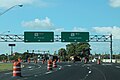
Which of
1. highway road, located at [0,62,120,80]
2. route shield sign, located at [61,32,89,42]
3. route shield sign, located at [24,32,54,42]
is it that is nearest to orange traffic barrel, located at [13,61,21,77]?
highway road, located at [0,62,120,80]

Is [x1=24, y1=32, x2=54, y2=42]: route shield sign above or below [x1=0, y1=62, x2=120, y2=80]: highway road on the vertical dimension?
above

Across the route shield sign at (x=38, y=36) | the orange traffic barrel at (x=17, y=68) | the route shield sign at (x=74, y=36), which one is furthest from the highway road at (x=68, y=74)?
the route shield sign at (x=74, y=36)

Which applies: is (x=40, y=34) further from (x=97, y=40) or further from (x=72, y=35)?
(x=97, y=40)

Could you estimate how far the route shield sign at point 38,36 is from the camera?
247 feet

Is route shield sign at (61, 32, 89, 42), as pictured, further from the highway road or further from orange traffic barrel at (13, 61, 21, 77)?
orange traffic barrel at (13, 61, 21, 77)

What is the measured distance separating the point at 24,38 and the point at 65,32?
29.3ft

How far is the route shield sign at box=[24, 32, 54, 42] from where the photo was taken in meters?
75.2

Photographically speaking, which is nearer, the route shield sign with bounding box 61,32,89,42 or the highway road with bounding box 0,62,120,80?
the highway road with bounding box 0,62,120,80

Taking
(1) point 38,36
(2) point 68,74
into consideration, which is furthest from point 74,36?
(2) point 68,74

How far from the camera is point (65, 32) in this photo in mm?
76375

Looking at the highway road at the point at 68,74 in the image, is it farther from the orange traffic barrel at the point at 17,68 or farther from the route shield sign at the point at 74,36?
the route shield sign at the point at 74,36

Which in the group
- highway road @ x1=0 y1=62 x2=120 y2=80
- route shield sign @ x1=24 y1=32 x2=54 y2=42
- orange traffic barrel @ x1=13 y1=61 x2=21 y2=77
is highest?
route shield sign @ x1=24 y1=32 x2=54 y2=42

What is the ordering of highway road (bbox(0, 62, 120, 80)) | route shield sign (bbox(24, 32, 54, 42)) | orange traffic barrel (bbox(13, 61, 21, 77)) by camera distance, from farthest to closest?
1. route shield sign (bbox(24, 32, 54, 42))
2. orange traffic barrel (bbox(13, 61, 21, 77))
3. highway road (bbox(0, 62, 120, 80))

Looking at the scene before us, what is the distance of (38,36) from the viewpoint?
7569 centimetres
